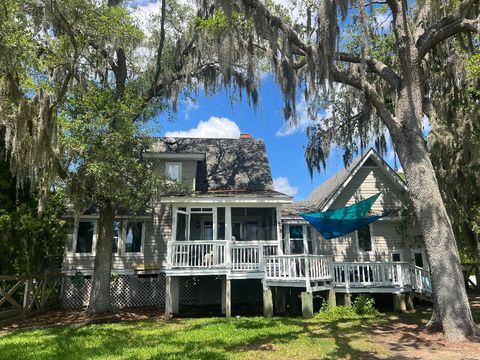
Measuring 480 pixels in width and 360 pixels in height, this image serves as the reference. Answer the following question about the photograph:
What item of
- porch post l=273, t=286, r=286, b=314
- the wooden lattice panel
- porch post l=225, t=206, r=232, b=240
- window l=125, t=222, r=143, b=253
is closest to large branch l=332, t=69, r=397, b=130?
porch post l=225, t=206, r=232, b=240

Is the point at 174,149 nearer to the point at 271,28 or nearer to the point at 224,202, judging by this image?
the point at 224,202

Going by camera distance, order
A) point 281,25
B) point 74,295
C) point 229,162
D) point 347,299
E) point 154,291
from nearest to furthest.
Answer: point 281,25
point 347,299
point 74,295
point 154,291
point 229,162

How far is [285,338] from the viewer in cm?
835

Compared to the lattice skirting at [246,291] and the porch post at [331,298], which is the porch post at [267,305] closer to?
the porch post at [331,298]

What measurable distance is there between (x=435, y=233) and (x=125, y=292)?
12.0 metres

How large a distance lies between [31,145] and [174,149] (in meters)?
8.98

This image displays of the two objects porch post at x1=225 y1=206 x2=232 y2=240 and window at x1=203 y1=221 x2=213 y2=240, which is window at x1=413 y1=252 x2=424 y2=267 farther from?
window at x1=203 y1=221 x2=213 y2=240

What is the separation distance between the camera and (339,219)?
43.7ft

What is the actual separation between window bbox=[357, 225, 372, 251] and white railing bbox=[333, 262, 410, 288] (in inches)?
139

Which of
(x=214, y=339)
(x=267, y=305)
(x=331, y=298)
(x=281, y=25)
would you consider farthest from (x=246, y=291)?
(x=281, y=25)

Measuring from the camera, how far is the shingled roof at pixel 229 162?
1648 centimetres

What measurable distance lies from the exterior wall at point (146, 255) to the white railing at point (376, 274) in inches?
294

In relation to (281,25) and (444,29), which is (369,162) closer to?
(444,29)

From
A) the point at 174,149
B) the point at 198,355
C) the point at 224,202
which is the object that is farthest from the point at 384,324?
the point at 174,149
